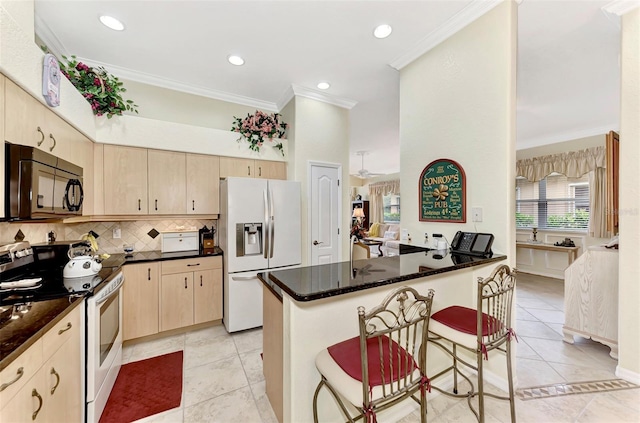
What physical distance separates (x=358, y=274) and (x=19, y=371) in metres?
1.56

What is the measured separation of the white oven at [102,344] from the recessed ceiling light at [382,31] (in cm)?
308

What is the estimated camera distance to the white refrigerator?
2963mm

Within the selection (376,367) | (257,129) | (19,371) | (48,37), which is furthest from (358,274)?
(48,37)

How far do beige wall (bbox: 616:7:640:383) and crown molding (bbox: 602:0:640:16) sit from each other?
34 mm

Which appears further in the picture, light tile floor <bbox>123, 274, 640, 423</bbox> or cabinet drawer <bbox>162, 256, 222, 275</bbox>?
cabinet drawer <bbox>162, 256, 222, 275</bbox>

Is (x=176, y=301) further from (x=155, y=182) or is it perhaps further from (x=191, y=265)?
(x=155, y=182)

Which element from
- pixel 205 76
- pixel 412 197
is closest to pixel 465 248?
pixel 412 197

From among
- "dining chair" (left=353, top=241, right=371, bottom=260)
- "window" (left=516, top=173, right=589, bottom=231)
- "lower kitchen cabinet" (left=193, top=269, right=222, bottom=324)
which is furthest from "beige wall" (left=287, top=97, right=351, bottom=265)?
"window" (left=516, top=173, right=589, bottom=231)

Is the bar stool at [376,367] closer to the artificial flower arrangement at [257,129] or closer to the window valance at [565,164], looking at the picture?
the artificial flower arrangement at [257,129]

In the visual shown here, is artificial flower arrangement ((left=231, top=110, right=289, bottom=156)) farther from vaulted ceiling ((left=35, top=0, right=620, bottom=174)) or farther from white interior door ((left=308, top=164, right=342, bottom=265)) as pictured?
white interior door ((left=308, top=164, right=342, bottom=265))

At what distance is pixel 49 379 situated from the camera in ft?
3.98

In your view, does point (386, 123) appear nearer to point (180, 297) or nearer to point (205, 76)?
point (205, 76)

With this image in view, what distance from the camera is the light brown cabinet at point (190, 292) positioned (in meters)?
2.85

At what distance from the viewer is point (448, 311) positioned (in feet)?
5.92
